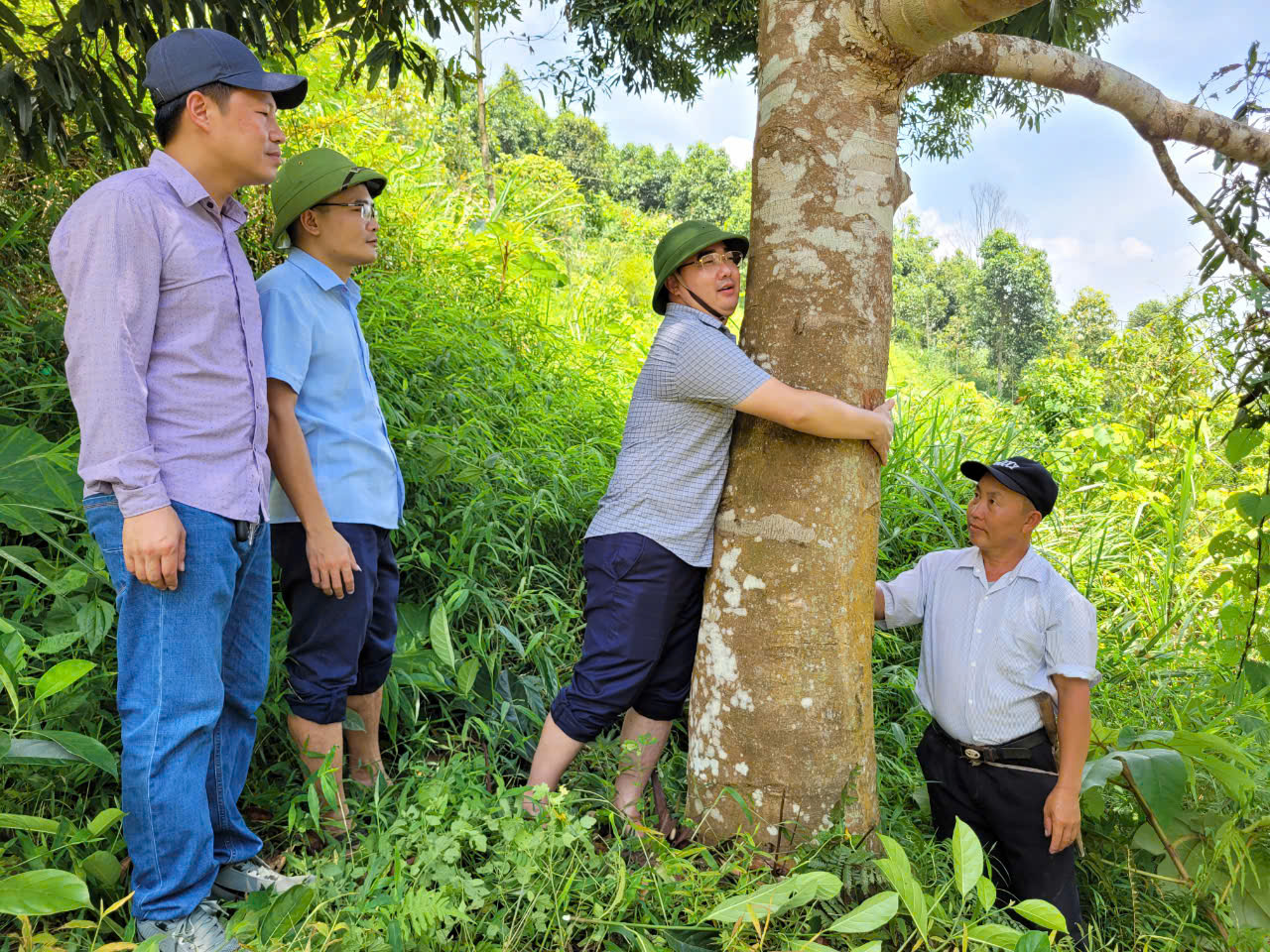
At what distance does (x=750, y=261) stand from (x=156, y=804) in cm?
177

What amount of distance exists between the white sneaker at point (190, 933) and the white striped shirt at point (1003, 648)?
181cm

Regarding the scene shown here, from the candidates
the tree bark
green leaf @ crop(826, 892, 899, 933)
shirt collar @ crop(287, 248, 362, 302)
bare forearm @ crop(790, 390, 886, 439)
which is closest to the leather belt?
the tree bark

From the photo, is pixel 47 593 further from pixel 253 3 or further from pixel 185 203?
pixel 253 3

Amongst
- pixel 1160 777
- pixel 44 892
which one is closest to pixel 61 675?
pixel 44 892

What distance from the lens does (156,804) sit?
168 cm

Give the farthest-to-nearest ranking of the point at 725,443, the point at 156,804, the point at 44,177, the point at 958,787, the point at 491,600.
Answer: the point at 44,177 → the point at 491,600 → the point at 958,787 → the point at 725,443 → the point at 156,804

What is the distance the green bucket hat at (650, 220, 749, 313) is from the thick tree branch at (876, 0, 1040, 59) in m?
0.58

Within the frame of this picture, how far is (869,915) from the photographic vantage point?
171cm

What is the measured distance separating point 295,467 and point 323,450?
0.14m

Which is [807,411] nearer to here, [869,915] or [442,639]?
[869,915]

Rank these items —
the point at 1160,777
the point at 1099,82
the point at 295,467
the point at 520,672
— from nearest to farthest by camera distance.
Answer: the point at 295,467 → the point at 1160,777 → the point at 1099,82 → the point at 520,672

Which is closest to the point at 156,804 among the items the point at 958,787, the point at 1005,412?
the point at 958,787

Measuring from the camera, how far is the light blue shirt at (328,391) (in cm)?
206

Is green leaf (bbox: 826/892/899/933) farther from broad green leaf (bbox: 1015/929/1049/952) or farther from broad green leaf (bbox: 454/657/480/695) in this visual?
broad green leaf (bbox: 454/657/480/695)
